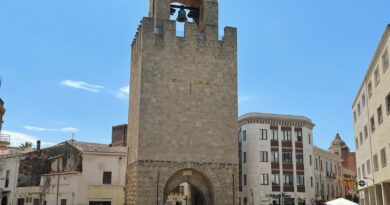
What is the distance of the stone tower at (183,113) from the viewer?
1047 inches

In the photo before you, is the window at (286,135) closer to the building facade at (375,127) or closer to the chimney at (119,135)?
the building facade at (375,127)

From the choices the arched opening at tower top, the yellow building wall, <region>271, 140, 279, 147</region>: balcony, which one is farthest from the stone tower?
<region>271, 140, 279, 147</region>: balcony

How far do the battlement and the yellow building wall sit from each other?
588 inches

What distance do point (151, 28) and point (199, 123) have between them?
268 inches

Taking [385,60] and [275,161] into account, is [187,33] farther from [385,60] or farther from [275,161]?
[275,161]

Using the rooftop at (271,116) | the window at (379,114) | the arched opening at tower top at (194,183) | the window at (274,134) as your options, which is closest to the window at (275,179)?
the window at (274,134)

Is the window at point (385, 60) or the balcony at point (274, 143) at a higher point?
the window at point (385, 60)

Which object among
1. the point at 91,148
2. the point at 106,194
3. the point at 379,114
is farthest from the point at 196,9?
the point at 106,194

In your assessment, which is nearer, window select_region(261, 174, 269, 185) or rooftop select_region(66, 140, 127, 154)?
rooftop select_region(66, 140, 127, 154)

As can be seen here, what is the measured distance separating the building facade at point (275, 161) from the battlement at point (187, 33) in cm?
2711

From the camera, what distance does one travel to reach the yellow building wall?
122 feet

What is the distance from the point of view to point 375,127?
29.1 m

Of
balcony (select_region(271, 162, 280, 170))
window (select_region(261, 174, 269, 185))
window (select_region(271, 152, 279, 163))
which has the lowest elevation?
window (select_region(261, 174, 269, 185))

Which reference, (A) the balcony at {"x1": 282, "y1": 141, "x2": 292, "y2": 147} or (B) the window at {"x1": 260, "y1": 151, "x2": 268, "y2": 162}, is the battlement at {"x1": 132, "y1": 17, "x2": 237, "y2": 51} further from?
(A) the balcony at {"x1": 282, "y1": 141, "x2": 292, "y2": 147}
